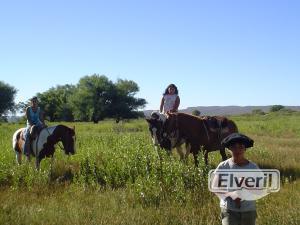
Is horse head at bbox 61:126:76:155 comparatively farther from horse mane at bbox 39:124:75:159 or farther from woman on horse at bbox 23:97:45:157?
woman on horse at bbox 23:97:45:157

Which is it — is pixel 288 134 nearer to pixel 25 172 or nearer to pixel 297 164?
pixel 297 164

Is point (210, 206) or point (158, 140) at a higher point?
point (158, 140)

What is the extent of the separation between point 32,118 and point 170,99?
375cm

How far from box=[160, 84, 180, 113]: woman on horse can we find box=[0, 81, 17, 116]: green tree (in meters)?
66.4

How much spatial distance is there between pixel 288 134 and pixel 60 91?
197 feet

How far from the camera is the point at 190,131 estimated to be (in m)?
11.8

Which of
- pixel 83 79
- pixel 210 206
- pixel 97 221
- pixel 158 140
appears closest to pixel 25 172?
pixel 158 140

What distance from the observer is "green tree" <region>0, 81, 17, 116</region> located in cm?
7456

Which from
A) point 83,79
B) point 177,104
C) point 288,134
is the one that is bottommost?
point 288,134

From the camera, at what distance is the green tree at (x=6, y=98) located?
74562 millimetres

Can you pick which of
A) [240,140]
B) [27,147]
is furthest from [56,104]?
[240,140]

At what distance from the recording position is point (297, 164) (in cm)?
1343

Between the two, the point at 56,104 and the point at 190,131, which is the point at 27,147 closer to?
the point at 190,131

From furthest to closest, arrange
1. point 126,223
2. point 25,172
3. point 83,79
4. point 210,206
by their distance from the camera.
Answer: point 83,79, point 25,172, point 210,206, point 126,223
